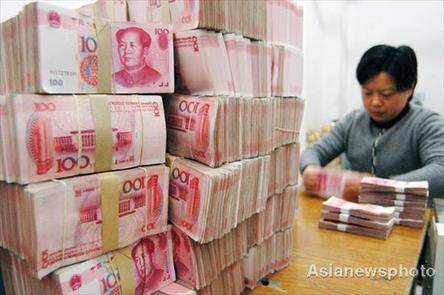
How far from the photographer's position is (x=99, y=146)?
2.34 feet

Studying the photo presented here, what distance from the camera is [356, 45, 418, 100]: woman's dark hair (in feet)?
5.88

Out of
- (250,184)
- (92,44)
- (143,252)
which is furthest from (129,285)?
(92,44)

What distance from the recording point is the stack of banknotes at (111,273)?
0.68 metres

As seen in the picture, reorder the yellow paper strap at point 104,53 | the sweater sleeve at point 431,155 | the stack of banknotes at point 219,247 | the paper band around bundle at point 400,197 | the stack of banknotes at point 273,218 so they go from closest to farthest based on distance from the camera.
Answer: the yellow paper strap at point 104,53 → the stack of banknotes at point 219,247 → the stack of banknotes at point 273,218 → the paper band around bundle at point 400,197 → the sweater sleeve at point 431,155

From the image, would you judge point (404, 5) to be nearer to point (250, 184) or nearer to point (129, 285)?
point (250, 184)

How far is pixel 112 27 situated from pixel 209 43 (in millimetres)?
214

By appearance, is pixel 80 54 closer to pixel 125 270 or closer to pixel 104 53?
pixel 104 53

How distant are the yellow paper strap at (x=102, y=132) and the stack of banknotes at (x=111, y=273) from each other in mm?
203

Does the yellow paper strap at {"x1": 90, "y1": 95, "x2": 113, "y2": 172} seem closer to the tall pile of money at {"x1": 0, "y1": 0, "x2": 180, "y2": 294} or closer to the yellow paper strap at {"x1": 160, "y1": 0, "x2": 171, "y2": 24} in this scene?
the tall pile of money at {"x1": 0, "y1": 0, "x2": 180, "y2": 294}

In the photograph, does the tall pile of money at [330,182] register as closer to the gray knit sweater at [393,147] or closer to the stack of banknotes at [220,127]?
the gray knit sweater at [393,147]

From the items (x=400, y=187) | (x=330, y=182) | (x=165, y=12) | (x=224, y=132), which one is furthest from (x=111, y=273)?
(x=330, y=182)

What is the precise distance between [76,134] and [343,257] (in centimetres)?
99

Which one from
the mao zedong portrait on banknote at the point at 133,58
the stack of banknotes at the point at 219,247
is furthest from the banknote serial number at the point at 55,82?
the stack of banknotes at the point at 219,247

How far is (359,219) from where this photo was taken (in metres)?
1.41
